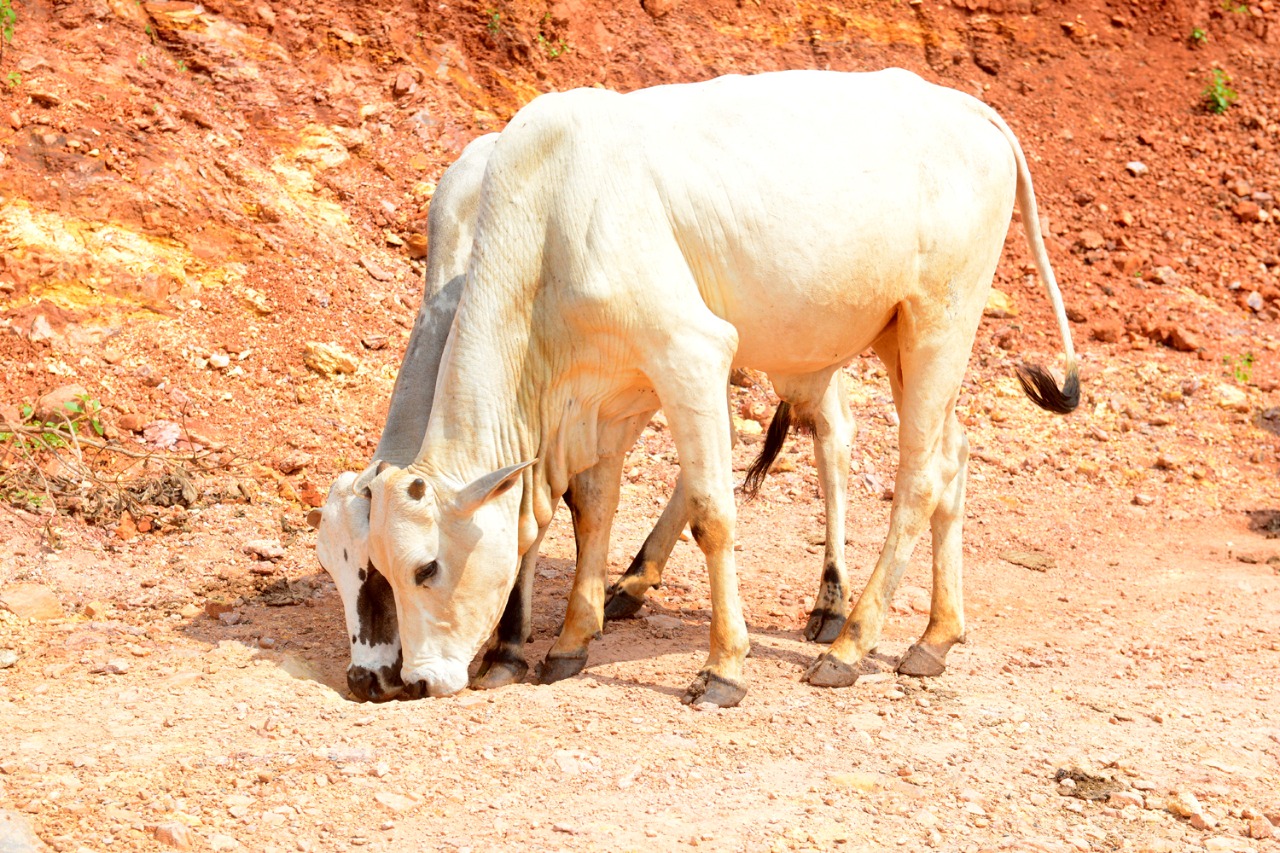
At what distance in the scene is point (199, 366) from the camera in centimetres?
802

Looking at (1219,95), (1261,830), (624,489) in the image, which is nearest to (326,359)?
(624,489)

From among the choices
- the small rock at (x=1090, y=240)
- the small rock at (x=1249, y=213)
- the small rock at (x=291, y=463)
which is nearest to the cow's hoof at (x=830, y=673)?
the small rock at (x=291, y=463)

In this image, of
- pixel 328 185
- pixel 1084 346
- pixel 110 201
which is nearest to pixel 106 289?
pixel 110 201

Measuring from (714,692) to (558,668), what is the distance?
2.39 ft

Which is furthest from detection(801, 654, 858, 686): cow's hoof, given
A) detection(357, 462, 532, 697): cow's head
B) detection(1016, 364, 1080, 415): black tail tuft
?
detection(1016, 364, 1080, 415): black tail tuft

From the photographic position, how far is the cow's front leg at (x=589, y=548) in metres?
5.54

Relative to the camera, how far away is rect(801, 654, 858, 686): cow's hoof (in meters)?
5.36

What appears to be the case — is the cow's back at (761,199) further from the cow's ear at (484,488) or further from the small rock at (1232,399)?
the small rock at (1232,399)

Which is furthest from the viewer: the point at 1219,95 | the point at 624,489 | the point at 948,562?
the point at 1219,95

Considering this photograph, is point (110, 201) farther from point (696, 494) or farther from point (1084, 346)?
point (1084, 346)

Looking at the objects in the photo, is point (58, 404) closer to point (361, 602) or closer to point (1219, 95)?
point (361, 602)

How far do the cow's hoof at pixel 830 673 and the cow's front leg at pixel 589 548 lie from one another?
0.86 metres

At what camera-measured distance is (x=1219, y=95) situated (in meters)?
12.3

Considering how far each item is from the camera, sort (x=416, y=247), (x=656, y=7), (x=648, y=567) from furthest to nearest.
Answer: (x=656, y=7) → (x=416, y=247) → (x=648, y=567)
